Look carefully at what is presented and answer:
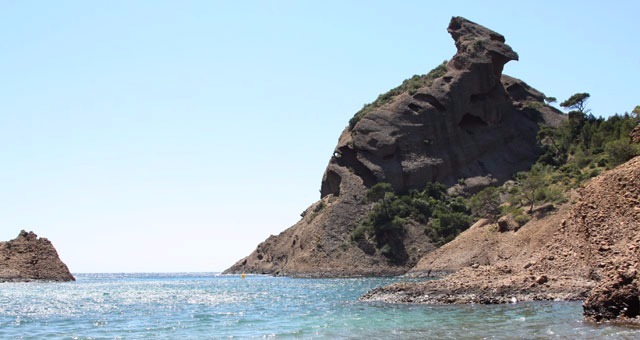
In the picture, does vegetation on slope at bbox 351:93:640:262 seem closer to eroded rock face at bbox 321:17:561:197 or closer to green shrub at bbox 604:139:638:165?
green shrub at bbox 604:139:638:165

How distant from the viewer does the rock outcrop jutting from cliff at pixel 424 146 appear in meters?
128

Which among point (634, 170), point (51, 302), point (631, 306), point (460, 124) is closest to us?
point (631, 306)

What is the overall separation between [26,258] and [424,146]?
7661cm

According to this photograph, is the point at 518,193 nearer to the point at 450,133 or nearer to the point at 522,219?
the point at 522,219

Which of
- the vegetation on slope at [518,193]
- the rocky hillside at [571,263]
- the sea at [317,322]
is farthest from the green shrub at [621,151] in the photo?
the sea at [317,322]

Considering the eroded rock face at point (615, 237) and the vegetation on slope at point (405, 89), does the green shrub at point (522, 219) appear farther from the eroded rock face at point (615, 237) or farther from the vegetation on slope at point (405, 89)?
the vegetation on slope at point (405, 89)

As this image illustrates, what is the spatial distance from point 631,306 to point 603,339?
3899 mm

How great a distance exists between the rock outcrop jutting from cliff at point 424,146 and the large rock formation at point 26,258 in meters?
42.5

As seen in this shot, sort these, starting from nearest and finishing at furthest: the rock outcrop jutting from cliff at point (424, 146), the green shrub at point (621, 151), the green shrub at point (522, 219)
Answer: the green shrub at point (621, 151)
the green shrub at point (522, 219)
the rock outcrop jutting from cliff at point (424, 146)

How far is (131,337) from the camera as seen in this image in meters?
32.4

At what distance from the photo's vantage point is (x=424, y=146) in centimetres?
13812

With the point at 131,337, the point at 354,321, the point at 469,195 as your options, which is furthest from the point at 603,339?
the point at 469,195

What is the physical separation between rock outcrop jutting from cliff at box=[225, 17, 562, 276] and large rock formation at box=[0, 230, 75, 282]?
1673 inches

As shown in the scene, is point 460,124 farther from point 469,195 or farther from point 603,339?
point 603,339
